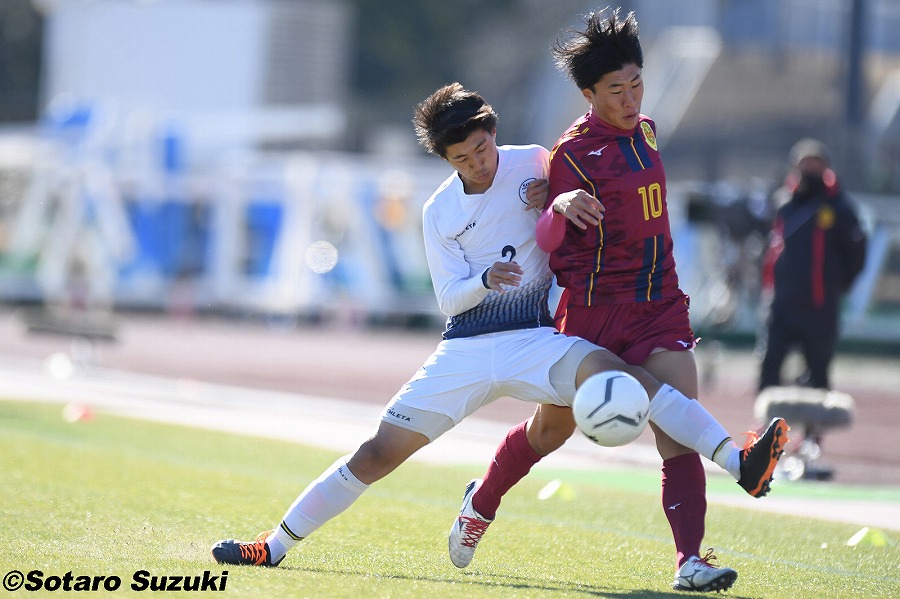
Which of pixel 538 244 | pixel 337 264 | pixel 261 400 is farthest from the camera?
pixel 337 264

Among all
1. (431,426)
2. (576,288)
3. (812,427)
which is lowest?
(812,427)

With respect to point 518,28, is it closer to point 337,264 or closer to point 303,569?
point 337,264

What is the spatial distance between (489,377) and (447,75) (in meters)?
51.7

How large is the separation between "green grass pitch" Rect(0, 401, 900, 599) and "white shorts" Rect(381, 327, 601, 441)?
65 centimetres

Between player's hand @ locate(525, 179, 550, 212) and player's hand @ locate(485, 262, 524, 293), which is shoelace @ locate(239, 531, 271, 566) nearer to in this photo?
player's hand @ locate(485, 262, 524, 293)

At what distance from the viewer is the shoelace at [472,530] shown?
19.4 ft

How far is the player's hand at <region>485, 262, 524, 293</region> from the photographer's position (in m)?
5.45

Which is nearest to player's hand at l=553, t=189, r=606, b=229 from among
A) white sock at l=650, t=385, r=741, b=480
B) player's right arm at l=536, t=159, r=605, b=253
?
player's right arm at l=536, t=159, r=605, b=253

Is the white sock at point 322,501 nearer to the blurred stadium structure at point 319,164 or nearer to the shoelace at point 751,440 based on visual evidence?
the shoelace at point 751,440

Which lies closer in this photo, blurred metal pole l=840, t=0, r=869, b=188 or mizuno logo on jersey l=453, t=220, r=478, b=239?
mizuno logo on jersey l=453, t=220, r=478, b=239

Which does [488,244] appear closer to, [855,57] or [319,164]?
[855,57]

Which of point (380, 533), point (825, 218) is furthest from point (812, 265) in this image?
point (380, 533)

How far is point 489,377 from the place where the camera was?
18.6 feet

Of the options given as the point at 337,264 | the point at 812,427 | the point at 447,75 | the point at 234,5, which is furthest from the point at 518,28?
the point at 812,427
